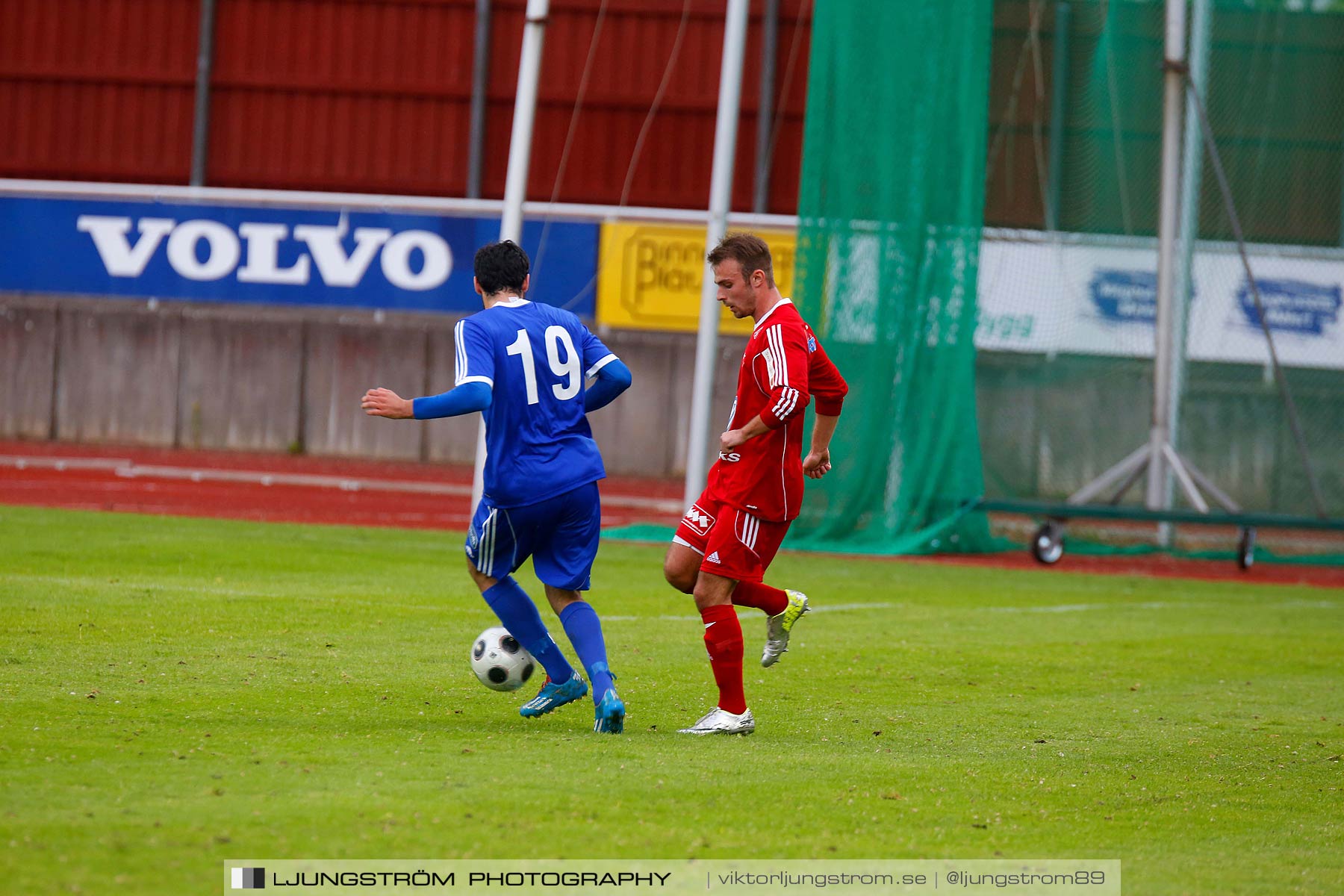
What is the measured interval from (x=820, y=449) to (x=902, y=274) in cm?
970

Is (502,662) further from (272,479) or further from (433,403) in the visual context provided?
(272,479)

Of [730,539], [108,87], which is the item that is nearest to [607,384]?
[730,539]

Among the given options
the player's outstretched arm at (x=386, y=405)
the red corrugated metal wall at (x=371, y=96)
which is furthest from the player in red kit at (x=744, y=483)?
the red corrugated metal wall at (x=371, y=96)

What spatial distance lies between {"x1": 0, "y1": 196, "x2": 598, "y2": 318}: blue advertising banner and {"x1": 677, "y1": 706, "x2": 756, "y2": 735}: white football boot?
2012 cm

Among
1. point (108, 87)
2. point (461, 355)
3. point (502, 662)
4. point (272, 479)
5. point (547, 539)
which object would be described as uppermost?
point (108, 87)

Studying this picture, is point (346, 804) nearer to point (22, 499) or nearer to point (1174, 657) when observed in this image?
point (1174, 657)

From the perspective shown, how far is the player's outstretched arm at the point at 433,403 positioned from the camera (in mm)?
6023

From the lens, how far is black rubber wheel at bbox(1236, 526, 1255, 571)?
16312mm

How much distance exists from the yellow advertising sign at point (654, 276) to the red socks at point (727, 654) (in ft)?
58.8

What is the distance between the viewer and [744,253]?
21.7 ft

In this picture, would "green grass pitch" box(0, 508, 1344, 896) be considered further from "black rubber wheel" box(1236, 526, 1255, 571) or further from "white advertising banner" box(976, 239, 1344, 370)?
"white advertising banner" box(976, 239, 1344, 370)

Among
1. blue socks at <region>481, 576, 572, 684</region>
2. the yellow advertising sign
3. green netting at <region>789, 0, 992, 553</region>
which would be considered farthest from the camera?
the yellow advertising sign

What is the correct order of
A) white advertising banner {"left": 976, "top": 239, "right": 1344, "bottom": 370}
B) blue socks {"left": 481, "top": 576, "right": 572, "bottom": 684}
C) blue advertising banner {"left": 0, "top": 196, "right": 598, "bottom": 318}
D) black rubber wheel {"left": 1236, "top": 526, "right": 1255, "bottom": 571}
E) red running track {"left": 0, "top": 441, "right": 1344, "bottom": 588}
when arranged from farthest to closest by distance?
blue advertising banner {"left": 0, "top": 196, "right": 598, "bottom": 318} < white advertising banner {"left": 976, "top": 239, "right": 1344, "bottom": 370} < red running track {"left": 0, "top": 441, "right": 1344, "bottom": 588} < black rubber wheel {"left": 1236, "top": 526, "right": 1255, "bottom": 571} < blue socks {"left": 481, "top": 576, "right": 572, "bottom": 684}

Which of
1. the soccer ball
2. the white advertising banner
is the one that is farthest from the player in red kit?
the white advertising banner
